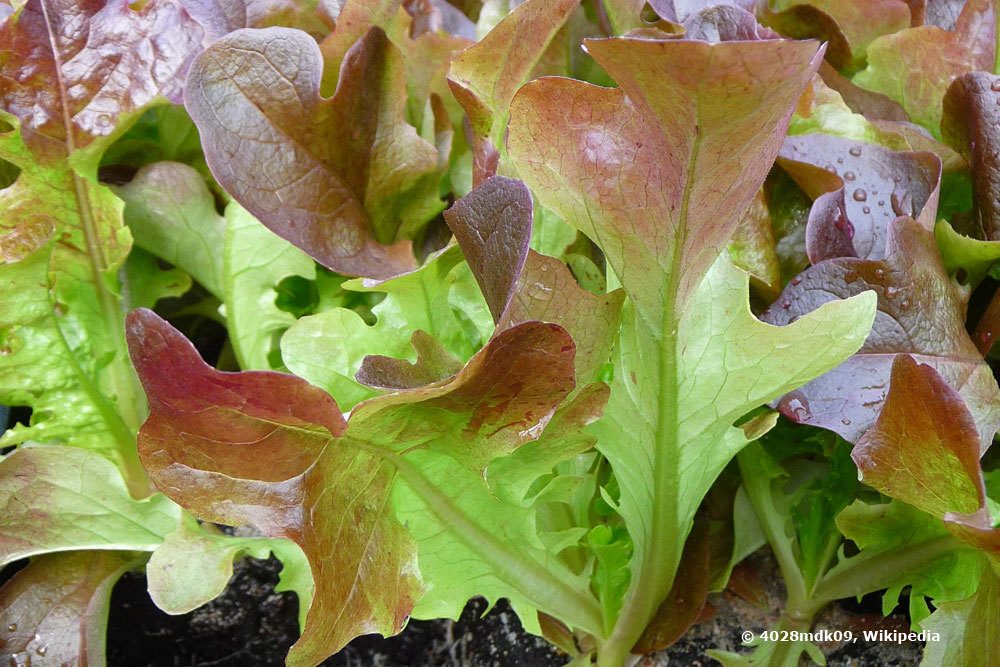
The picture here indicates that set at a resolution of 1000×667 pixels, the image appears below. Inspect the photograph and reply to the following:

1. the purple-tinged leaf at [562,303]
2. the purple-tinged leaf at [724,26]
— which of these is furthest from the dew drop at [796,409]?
the purple-tinged leaf at [724,26]

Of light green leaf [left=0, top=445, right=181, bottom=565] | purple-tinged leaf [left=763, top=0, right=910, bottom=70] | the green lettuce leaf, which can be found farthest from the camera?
purple-tinged leaf [left=763, top=0, right=910, bottom=70]

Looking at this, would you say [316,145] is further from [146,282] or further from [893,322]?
[893,322]

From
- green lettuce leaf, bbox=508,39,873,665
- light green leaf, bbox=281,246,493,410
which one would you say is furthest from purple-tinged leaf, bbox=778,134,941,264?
Result: light green leaf, bbox=281,246,493,410

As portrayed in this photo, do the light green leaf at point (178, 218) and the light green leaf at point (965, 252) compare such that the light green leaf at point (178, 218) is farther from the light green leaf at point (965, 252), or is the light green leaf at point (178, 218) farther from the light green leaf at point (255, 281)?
the light green leaf at point (965, 252)

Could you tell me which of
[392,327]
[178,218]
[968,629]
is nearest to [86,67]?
[178,218]

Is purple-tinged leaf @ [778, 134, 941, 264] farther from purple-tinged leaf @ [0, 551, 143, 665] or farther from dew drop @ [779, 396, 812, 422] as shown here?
purple-tinged leaf @ [0, 551, 143, 665]

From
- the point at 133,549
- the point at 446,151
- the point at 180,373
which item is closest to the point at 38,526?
the point at 133,549

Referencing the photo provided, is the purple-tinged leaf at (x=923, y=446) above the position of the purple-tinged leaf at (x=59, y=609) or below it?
above

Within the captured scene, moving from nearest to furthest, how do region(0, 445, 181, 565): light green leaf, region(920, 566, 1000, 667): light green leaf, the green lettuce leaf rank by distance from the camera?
the green lettuce leaf
region(920, 566, 1000, 667): light green leaf
region(0, 445, 181, 565): light green leaf
